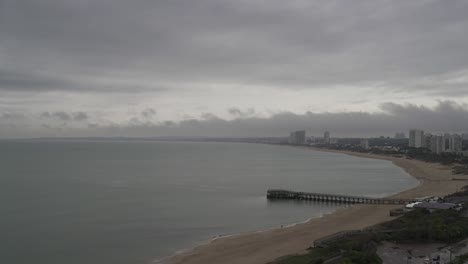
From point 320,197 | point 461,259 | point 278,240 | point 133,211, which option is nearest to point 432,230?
point 461,259

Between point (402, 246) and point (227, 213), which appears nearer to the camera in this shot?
point (402, 246)

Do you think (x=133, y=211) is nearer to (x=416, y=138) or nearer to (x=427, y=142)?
(x=427, y=142)

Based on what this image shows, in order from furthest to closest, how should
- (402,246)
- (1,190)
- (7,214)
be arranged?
(1,190) → (7,214) → (402,246)

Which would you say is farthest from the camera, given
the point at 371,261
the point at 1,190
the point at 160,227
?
the point at 1,190

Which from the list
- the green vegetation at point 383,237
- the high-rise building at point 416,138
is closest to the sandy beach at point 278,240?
the green vegetation at point 383,237

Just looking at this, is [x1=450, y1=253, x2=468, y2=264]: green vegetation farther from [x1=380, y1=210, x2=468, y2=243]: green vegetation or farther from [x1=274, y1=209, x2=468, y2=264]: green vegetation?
[x1=380, y1=210, x2=468, y2=243]: green vegetation

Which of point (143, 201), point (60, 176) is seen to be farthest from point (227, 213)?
point (60, 176)

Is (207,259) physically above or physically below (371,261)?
below

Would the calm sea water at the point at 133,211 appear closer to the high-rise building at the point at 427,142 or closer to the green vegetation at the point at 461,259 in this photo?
the green vegetation at the point at 461,259

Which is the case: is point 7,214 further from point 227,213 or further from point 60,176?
point 60,176
